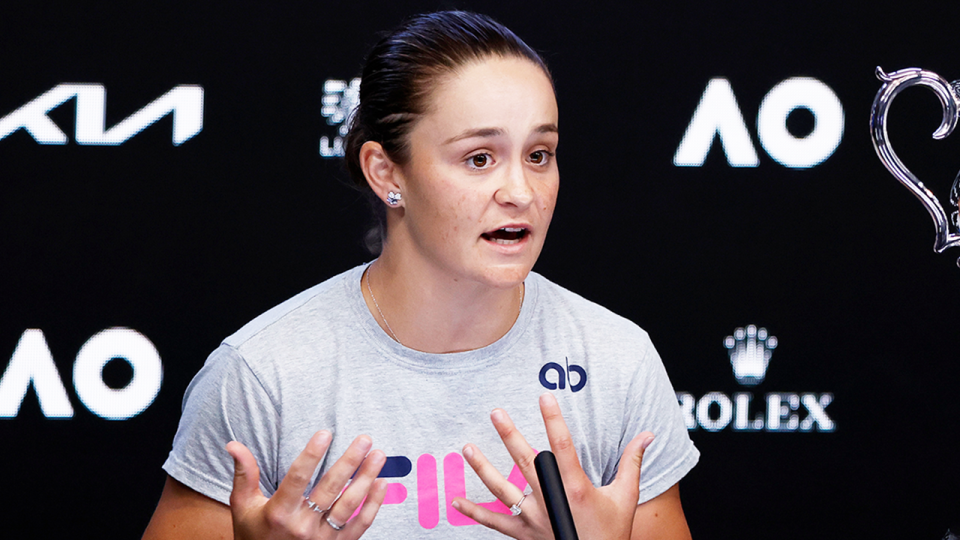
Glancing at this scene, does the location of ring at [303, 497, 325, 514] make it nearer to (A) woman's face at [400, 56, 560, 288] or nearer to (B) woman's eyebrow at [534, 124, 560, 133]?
(A) woman's face at [400, 56, 560, 288]

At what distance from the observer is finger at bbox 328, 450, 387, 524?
96cm

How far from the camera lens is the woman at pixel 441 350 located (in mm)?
1188

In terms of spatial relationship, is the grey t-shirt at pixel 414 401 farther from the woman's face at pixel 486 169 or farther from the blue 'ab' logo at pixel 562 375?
the woman's face at pixel 486 169

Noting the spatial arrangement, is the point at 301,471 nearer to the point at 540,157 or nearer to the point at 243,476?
the point at 243,476

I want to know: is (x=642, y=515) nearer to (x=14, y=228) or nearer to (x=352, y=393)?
(x=352, y=393)

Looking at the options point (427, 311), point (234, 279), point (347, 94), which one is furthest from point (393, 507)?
point (347, 94)

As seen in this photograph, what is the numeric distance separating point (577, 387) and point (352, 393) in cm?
31

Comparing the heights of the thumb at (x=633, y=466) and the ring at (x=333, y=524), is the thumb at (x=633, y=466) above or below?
above

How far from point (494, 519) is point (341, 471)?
7.8 inches

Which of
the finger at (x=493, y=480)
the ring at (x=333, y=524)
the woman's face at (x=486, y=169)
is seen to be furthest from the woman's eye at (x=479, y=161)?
the ring at (x=333, y=524)

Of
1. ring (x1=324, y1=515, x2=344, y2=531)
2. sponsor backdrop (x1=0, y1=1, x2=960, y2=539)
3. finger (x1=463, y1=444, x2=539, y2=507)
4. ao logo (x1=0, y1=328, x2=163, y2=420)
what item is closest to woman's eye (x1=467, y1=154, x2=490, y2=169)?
finger (x1=463, y1=444, x2=539, y2=507)

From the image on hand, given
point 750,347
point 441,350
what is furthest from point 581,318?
point 750,347

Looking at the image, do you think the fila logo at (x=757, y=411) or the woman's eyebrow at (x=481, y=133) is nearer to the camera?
the woman's eyebrow at (x=481, y=133)

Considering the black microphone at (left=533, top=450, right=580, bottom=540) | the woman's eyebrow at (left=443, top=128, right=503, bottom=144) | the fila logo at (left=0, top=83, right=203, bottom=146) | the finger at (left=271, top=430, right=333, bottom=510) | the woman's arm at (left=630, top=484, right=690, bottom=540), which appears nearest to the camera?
the black microphone at (left=533, top=450, right=580, bottom=540)
